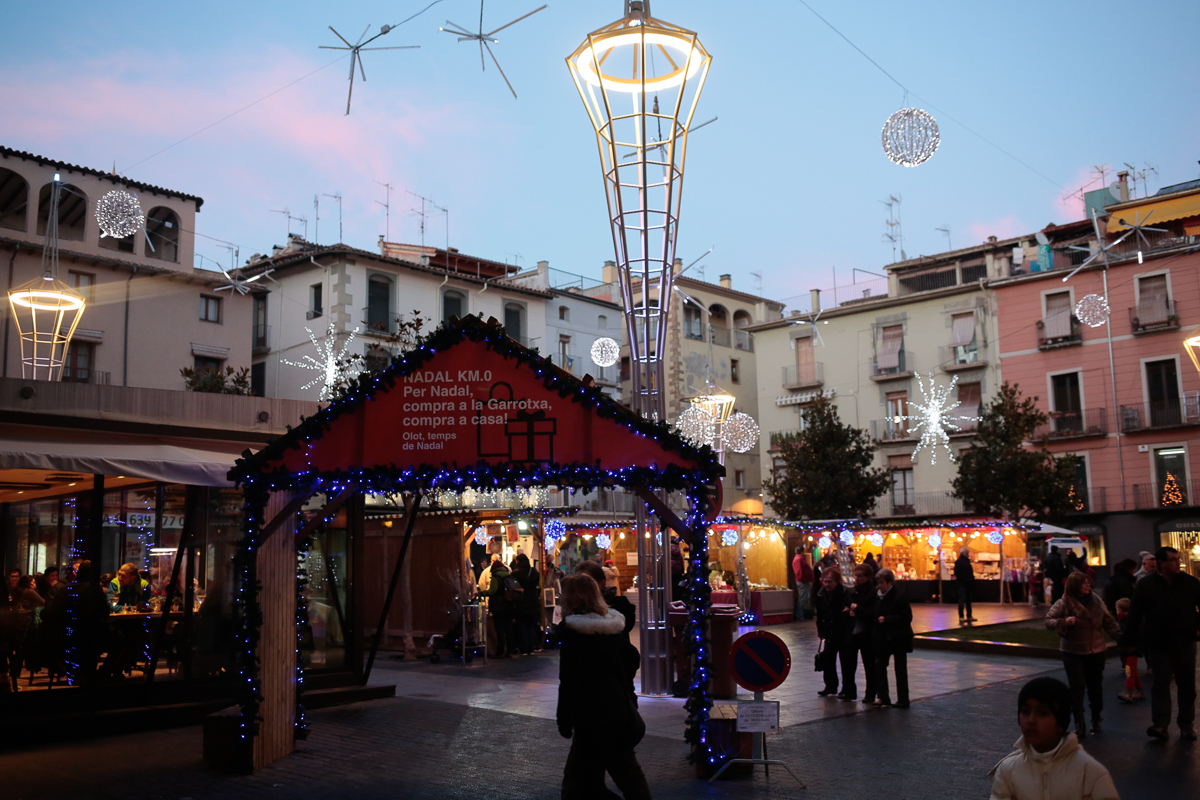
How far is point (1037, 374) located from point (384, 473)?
3369cm

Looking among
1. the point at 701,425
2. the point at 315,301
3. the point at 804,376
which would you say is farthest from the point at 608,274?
the point at 701,425

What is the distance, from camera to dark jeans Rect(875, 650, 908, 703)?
10.6 metres

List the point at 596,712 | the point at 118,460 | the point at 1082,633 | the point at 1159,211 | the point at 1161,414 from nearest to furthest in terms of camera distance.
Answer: the point at 596,712 < the point at 1082,633 < the point at 118,460 < the point at 1161,414 < the point at 1159,211

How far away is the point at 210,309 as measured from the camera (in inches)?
1363

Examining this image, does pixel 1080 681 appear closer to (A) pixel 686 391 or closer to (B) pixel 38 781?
(B) pixel 38 781

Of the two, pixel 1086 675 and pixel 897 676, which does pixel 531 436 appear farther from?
pixel 1086 675

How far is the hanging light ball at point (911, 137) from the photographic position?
12.5 meters

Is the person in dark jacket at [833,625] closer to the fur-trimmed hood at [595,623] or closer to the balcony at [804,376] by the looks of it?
the fur-trimmed hood at [595,623]

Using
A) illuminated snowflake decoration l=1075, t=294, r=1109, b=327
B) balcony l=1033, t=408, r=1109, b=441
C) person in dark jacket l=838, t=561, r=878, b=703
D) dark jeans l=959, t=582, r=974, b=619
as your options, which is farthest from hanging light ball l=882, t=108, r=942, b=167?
balcony l=1033, t=408, r=1109, b=441

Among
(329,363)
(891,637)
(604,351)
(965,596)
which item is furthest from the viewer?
(329,363)

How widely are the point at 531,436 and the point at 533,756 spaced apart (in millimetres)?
2650

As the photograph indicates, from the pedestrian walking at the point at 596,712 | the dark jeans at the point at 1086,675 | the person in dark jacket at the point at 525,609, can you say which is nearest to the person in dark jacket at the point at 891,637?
the dark jeans at the point at 1086,675

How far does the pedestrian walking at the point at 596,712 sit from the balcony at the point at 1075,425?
33.5 m

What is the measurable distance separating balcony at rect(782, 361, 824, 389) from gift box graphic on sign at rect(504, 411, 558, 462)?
1391 inches
